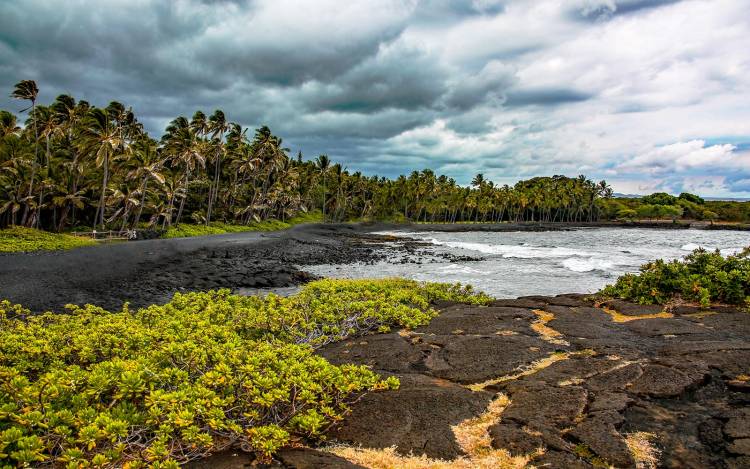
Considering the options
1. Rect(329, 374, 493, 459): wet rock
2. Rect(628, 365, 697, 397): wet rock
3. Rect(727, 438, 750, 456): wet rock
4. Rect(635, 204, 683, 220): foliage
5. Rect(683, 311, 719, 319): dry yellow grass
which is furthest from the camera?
Rect(635, 204, 683, 220): foliage

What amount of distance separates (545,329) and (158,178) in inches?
1852

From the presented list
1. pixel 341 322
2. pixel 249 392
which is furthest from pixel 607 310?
pixel 249 392

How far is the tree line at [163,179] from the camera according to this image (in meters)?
41.7

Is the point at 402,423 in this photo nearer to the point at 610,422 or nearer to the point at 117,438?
the point at 610,422

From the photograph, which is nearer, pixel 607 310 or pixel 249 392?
pixel 249 392

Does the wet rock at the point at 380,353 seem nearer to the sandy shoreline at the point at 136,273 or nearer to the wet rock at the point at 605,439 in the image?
the wet rock at the point at 605,439

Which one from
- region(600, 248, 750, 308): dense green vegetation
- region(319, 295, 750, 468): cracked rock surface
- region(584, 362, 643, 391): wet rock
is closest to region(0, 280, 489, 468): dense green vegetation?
region(319, 295, 750, 468): cracked rock surface

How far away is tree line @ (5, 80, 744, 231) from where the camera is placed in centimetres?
4169

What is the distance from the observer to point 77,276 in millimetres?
21859

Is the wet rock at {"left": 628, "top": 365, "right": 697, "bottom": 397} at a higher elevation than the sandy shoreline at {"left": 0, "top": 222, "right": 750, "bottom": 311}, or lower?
higher

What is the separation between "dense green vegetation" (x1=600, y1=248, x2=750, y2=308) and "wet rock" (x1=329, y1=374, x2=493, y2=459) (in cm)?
913

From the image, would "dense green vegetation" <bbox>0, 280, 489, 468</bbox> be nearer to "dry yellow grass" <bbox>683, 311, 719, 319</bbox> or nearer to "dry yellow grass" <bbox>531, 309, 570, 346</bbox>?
"dry yellow grass" <bbox>531, 309, 570, 346</bbox>

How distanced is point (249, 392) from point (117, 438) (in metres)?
1.41

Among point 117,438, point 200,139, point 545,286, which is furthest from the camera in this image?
point 200,139
